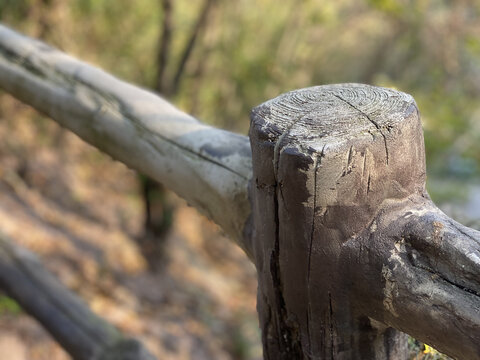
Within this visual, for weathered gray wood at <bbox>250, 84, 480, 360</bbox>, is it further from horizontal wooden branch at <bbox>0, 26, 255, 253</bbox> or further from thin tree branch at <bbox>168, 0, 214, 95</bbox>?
thin tree branch at <bbox>168, 0, 214, 95</bbox>

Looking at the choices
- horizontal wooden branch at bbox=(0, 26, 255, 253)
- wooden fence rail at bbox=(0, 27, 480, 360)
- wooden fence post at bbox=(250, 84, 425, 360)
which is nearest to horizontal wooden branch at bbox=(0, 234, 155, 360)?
horizontal wooden branch at bbox=(0, 26, 255, 253)

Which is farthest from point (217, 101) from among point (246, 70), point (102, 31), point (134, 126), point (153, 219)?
point (134, 126)

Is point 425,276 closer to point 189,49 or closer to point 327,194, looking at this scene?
point 327,194

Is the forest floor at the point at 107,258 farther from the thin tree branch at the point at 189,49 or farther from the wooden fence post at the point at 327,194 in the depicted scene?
the wooden fence post at the point at 327,194

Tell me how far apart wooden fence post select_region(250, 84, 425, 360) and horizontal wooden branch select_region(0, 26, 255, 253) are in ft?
0.58

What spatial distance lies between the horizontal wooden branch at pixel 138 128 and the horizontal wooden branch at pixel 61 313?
2.75ft

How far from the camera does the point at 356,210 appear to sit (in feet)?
3.15

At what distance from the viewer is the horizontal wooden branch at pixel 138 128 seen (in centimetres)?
129

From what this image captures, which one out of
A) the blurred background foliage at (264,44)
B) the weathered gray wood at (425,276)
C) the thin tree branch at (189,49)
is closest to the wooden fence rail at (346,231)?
the weathered gray wood at (425,276)

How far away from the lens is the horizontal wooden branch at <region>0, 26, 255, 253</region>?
129 cm

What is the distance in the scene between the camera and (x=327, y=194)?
0.95 m

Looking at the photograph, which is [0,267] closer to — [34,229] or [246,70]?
[34,229]

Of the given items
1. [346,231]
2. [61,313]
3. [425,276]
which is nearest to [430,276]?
[425,276]

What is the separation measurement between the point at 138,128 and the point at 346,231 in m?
0.72
